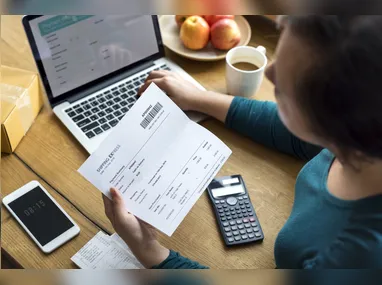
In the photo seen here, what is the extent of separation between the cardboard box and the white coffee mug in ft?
1.31

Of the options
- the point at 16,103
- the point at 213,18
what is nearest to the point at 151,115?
the point at 16,103

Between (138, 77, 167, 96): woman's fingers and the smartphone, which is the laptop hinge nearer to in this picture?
(138, 77, 167, 96): woman's fingers

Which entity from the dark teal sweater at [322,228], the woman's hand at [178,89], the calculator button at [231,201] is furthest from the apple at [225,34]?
the calculator button at [231,201]

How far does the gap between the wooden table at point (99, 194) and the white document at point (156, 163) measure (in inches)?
2.9

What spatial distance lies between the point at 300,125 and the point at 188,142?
Answer: 32 cm

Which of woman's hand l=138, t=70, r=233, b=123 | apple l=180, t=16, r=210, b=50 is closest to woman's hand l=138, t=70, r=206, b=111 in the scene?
woman's hand l=138, t=70, r=233, b=123

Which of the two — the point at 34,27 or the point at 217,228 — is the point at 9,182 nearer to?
the point at 34,27

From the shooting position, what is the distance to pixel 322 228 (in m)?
0.79

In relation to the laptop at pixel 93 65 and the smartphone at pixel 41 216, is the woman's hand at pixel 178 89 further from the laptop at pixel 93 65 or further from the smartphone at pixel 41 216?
the smartphone at pixel 41 216

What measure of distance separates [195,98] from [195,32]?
0.19 metres

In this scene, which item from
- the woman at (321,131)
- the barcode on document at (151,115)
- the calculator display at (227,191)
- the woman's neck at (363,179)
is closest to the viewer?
the woman at (321,131)

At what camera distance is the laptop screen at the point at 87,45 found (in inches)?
39.5

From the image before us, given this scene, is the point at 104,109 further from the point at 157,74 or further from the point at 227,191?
the point at 227,191

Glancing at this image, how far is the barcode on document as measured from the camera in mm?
834
